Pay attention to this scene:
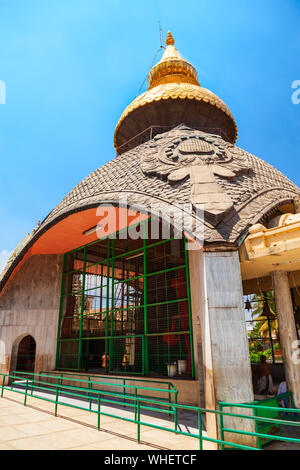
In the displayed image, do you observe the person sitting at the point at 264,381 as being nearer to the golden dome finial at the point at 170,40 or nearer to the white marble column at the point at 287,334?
the white marble column at the point at 287,334

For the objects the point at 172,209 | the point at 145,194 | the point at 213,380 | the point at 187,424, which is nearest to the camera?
the point at 213,380

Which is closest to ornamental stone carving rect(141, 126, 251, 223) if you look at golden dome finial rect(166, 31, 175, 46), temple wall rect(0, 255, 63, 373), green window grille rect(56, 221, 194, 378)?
green window grille rect(56, 221, 194, 378)

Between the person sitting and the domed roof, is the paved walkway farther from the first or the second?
the domed roof

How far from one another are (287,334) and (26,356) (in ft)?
47.8

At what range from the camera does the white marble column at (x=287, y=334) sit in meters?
7.57

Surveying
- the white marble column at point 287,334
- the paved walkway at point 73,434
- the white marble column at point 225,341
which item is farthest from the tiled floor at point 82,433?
the white marble column at point 287,334

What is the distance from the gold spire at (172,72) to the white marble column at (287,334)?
1355 cm

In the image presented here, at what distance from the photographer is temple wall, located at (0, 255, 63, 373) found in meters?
13.9

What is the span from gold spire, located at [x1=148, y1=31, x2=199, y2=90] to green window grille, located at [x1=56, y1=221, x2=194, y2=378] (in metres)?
9.91

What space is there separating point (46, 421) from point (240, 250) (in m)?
6.40

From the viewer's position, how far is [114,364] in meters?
12.0

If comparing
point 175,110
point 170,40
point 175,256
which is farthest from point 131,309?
point 170,40

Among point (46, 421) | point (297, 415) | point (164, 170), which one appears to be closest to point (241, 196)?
point (164, 170)

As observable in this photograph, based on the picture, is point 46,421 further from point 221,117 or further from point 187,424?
point 221,117
